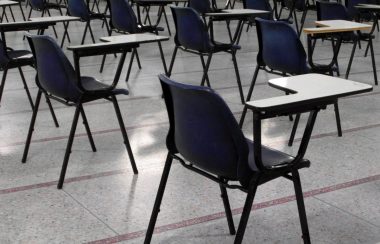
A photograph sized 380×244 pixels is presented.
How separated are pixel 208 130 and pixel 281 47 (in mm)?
2051

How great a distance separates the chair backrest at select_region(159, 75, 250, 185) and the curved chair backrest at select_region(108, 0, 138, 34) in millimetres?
3865

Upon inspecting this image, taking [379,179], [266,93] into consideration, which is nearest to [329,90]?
[379,179]

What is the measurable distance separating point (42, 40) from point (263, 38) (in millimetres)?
1638

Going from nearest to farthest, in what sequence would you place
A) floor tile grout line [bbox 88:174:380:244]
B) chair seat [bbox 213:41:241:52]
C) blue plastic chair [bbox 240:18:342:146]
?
floor tile grout line [bbox 88:174:380:244] → blue plastic chair [bbox 240:18:342:146] → chair seat [bbox 213:41:241:52]

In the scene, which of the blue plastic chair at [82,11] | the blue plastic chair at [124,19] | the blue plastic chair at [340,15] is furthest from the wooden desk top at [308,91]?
the blue plastic chair at [82,11]

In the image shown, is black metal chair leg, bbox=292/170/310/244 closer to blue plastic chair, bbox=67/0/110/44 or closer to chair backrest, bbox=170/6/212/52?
chair backrest, bbox=170/6/212/52

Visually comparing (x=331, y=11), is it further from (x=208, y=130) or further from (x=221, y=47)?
(x=208, y=130)

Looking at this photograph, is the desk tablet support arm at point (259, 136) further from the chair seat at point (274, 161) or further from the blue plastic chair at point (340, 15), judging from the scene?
the blue plastic chair at point (340, 15)

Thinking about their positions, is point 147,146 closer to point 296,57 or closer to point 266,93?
point 296,57

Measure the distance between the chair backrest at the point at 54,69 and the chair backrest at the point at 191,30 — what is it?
182cm

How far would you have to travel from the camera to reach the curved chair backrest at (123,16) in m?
5.91

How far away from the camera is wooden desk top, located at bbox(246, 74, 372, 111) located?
1.99 meters

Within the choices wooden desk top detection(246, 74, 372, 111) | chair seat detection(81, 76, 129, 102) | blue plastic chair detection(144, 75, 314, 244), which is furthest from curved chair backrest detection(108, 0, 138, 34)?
blue plastic chair detection(144, 75, 314, 244)

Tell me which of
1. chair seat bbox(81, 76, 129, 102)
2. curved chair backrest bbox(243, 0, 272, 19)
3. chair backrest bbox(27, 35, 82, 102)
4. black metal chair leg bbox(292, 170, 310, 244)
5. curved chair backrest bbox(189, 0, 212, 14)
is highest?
chair backrest bbox(27, 35, 82, 102)
